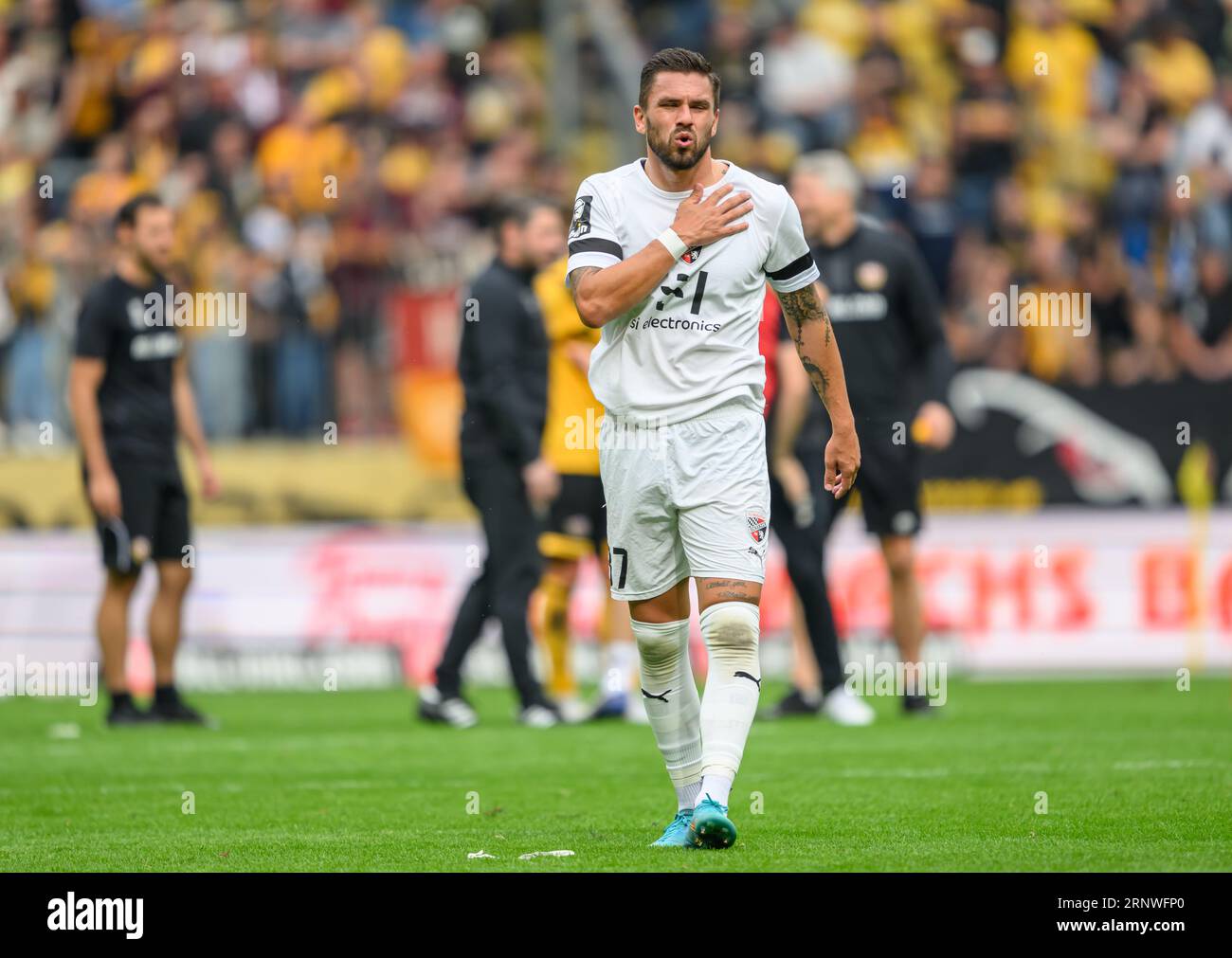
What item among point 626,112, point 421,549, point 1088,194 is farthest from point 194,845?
point 1088,194

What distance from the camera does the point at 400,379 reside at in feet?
56.1

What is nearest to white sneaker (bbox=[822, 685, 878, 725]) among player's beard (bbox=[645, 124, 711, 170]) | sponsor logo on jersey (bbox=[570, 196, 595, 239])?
sponsor logo on jersey (bbox=[570, 196, 595, 239])

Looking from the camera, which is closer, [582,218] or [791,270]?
[582,218]

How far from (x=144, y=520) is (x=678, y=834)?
19.1 feet

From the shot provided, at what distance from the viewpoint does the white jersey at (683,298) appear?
6.65m

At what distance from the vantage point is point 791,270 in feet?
22.4

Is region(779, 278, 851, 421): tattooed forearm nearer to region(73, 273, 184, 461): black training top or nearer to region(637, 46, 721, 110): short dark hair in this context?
region(637, 46, 721, 110): short dark hair

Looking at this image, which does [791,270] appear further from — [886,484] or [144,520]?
[144,520]

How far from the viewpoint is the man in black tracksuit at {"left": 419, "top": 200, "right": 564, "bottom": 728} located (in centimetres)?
1162

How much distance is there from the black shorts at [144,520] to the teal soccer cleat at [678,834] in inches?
223

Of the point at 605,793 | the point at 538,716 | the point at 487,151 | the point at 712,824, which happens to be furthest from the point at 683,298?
the point at 487,151

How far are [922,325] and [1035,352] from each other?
186 inches

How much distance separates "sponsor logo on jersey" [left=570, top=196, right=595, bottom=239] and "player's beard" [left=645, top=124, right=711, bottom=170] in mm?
291

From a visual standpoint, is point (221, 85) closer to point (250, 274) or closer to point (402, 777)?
point (250, 274)
